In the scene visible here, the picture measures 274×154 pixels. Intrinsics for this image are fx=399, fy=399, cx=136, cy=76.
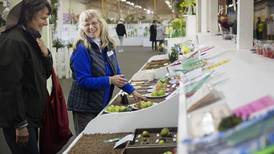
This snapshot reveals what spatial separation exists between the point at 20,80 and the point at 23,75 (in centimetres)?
9

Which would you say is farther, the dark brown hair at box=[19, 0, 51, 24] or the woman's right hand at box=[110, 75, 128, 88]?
the woman's right hand at box=[110, 75, 128, 88]

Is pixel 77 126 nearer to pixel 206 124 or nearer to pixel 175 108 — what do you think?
pixel 175 108

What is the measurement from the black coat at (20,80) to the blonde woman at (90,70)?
0.42 metres

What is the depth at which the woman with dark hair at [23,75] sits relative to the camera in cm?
261

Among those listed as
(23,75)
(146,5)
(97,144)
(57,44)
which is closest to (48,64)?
(23,75)

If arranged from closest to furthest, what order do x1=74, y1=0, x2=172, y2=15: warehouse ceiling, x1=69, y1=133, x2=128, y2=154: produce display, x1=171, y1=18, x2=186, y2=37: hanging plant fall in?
1. x1=69, y1=133, x2=128, y2=154: produce display
2. x1=171, y1=18, x2=186, y2=37: hanging plant
3. x1=74, y1=0, x2=172, y2=15: warehouse ceiling

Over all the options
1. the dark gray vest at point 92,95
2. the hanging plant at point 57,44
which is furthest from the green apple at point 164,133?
the hanging plant at point 57,44

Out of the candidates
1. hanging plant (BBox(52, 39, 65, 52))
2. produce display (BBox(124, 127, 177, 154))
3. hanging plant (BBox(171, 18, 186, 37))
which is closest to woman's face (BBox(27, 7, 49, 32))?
produce display (BBox(124, 127, 177, 154))

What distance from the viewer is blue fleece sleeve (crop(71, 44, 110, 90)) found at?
126 inches

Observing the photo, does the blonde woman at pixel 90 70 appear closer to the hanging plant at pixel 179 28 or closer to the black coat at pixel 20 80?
the black coat at pixel 20 80

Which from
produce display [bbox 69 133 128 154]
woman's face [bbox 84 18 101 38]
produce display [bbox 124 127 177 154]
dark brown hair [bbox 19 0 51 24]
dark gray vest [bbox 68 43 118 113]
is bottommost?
produce display [bbox 69 133 128 154]

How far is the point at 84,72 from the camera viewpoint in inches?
128

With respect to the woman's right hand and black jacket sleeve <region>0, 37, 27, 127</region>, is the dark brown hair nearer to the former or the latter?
black jacket sleeve <region>0, 37, 27, 127</region>

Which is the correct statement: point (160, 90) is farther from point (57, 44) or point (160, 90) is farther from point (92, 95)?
point (57, 44)
